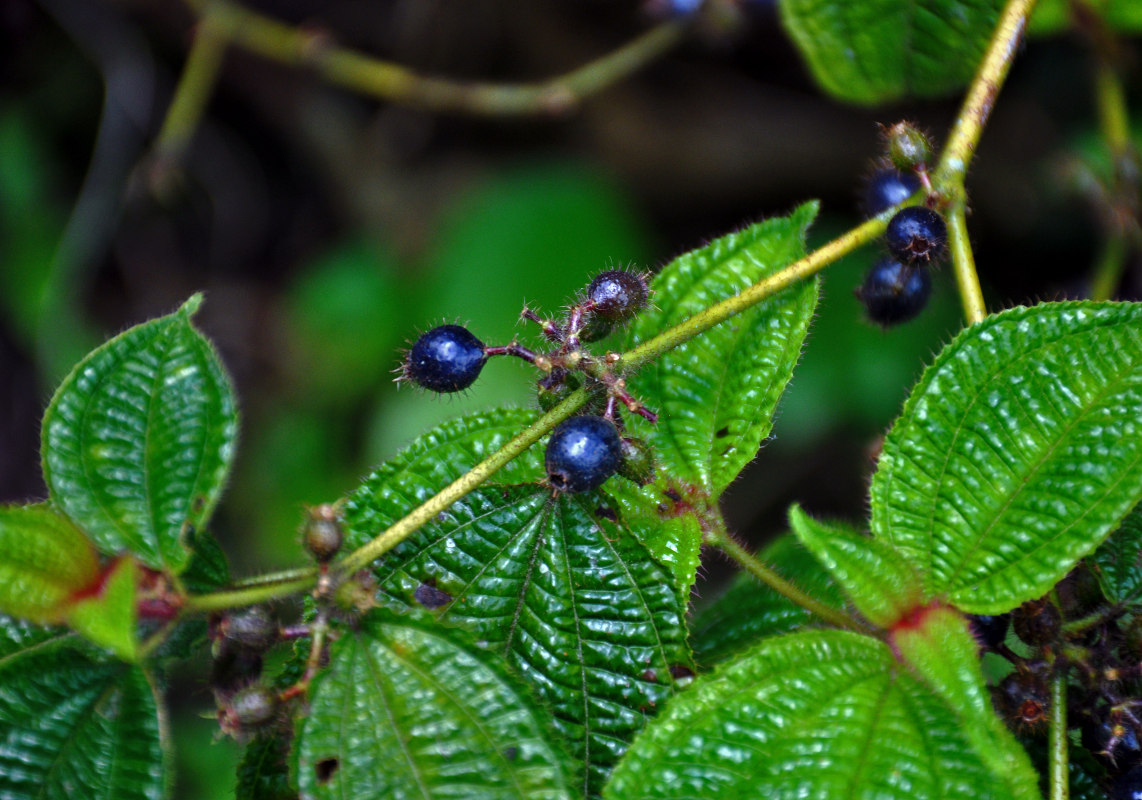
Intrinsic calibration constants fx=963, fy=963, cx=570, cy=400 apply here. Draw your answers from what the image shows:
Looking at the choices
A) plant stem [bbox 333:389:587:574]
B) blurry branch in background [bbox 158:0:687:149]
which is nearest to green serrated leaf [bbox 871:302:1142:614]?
plant stem [bbox 333:389:587:574]

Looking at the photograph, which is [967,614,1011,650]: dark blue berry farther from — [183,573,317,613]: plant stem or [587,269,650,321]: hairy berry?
[183,573,317,613]: plant stem

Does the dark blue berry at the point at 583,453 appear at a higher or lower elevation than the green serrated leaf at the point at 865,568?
higher

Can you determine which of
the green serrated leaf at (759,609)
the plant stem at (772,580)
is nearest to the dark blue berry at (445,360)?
the plant stem at (772,580)

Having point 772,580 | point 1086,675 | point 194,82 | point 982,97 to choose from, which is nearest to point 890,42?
point 982,97

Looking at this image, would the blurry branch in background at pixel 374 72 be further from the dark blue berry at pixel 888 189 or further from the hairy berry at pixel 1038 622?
the hairy berry at pixel 1038 622

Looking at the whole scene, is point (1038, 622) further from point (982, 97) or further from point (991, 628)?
point (982, 97)

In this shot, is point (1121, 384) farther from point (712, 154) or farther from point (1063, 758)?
point (712, 154)

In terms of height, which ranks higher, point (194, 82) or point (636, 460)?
point (194, 82)
